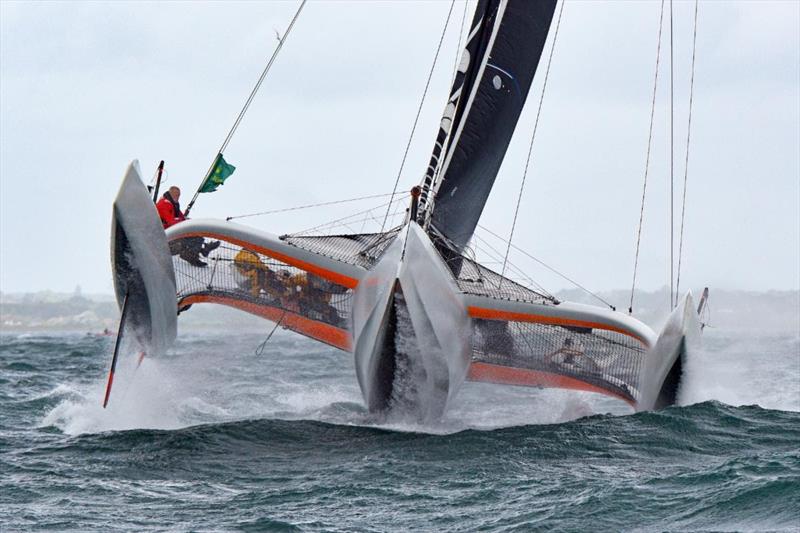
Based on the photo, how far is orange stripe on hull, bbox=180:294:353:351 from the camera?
10.1 m

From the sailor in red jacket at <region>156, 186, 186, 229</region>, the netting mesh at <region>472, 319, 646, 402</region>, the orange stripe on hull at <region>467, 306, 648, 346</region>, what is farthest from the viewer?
the sailor in red jacket at <region>156, 186, 186, 229</region>

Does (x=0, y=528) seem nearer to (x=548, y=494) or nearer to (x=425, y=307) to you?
(x=548, y=494)

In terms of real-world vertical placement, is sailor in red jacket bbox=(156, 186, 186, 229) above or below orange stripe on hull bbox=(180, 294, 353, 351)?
above

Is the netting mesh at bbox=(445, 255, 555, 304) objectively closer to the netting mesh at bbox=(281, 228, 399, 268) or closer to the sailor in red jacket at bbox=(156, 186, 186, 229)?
the netting mesh at bbox=(281, 228, 399, 268)

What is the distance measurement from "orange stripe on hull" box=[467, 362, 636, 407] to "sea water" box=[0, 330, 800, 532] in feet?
0.95

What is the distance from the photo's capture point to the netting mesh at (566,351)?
9625 mm

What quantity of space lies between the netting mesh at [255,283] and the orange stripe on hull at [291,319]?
1.1 inches

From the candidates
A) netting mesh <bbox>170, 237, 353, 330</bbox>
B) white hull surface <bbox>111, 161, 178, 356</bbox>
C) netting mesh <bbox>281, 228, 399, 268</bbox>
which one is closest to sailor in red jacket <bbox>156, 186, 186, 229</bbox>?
netting mesh <bbox>170, 237, 353, 330</bbox>

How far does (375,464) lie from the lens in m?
7.35

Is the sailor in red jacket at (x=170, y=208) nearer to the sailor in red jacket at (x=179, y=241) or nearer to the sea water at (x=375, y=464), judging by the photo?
the sailor in red jacket at (x=179, y=241)

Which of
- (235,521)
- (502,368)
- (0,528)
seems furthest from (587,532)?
(502,368)

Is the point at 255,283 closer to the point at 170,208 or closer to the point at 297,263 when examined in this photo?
the point at 297,263

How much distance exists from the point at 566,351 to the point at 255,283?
275 centimetres

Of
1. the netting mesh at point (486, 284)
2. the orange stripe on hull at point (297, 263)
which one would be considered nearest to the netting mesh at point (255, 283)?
the orange stripe on hull at point (297, 263)
